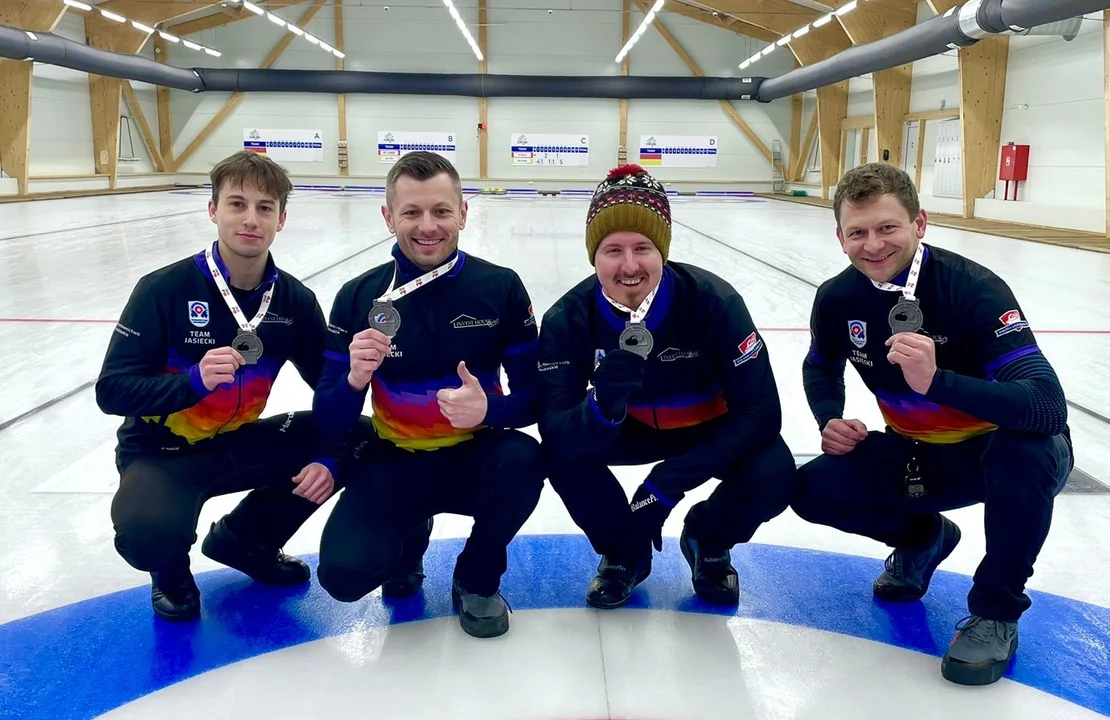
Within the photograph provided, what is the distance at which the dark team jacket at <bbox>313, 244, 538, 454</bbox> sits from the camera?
236cm

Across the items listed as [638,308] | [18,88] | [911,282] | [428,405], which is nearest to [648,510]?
[638,308]

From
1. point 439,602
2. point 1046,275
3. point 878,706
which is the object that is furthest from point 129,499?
point 1046,275

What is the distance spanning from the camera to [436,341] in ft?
7.75

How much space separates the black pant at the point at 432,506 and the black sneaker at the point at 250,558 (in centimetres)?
27

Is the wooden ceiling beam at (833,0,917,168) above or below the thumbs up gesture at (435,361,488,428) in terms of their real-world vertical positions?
above

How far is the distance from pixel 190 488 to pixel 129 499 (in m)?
0.15

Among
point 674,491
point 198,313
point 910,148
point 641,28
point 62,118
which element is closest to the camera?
point 674,491

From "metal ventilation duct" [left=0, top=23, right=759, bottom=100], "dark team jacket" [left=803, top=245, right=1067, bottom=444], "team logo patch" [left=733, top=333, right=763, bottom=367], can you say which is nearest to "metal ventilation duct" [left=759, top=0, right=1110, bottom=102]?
"metal ventilation duct" [left=0, top=23, right=759, bottom=100]

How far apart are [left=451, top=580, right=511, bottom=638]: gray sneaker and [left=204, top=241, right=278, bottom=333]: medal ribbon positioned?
0.91 meters

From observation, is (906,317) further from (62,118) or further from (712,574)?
(62,118)

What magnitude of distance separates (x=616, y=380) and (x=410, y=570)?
2.89ft

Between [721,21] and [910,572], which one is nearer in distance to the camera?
[910,572]

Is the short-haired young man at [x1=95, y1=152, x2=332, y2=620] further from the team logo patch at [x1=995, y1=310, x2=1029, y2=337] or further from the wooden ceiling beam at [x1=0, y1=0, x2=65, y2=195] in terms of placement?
the wooden ceiling beam at [x1=0, y1=0, x2=65, y2=195]

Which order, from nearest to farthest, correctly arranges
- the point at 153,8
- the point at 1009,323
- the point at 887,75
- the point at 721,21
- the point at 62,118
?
the point at 1009,323 → the point at 887,75 → the point at 153,8 → the point at 62,118 → the point at 721,21
